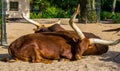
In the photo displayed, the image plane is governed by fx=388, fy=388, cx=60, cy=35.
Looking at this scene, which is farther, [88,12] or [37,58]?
[88,12]

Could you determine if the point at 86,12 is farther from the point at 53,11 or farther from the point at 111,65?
the point at 111,65

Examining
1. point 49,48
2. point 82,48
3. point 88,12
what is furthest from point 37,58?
point 88,12

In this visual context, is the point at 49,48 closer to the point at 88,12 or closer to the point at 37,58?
the point at 37,58

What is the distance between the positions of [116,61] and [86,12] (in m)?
19.1

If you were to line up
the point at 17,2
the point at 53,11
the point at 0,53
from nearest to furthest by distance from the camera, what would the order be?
1. the point at 0,53
2. the point at 17,2
3. the point at 53,11

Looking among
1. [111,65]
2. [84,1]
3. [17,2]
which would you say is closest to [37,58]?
[111,65]

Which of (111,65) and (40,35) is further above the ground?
(40,35)

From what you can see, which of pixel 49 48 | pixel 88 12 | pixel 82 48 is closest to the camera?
pixel 82 48

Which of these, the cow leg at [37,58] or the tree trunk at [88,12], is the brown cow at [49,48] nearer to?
the cow leg at [37,58]

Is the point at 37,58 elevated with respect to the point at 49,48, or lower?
lower

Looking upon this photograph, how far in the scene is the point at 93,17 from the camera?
3023 cm

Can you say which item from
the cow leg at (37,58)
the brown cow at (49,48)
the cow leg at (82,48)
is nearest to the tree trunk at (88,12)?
the brown cow at (49,48)

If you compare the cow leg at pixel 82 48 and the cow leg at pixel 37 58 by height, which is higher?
the cow leg at pixel 82 48

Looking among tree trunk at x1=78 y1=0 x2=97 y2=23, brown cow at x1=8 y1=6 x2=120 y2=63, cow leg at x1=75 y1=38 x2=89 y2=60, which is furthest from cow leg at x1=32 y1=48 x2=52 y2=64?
tree trunk at x1=78 y1=0 x2=97 y2=23
